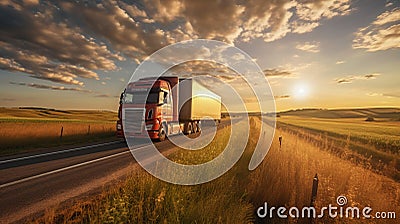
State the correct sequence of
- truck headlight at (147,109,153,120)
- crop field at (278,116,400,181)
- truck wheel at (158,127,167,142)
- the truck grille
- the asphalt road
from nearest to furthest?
the asphalt road
crop field at (278,116,400,181)
the truck grille
truck headlight at (147,109,153,120)
truck wheel at (158,127,167,142)

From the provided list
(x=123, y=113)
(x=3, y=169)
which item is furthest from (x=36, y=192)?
(x=123, y=113)

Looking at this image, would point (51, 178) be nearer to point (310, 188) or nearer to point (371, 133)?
point (310, 188)

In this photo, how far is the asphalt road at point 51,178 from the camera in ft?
15.0

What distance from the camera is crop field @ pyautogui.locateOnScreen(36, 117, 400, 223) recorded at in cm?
367

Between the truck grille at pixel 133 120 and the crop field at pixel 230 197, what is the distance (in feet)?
24.3

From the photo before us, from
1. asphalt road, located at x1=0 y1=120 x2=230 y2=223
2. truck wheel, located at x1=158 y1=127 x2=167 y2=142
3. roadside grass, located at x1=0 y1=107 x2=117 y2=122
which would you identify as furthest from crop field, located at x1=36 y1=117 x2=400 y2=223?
roadside grass, located at x1=0 y1=107 x2=117 y2=122

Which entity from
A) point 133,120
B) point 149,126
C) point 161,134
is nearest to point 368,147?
point 161,134

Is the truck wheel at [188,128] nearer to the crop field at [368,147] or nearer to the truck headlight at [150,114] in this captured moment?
the truck headlight at [150,114]

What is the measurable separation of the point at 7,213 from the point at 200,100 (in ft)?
61.7

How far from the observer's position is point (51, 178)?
20.9ft

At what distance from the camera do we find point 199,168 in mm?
6676

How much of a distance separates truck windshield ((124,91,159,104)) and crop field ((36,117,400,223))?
788 cm

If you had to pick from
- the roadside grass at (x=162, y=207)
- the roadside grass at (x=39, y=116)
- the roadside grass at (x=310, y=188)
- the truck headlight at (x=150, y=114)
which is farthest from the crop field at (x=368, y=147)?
the roadside grass at (x=39, y=116)

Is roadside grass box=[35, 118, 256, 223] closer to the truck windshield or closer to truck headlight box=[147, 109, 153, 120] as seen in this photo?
truck headlight box=[147, 109, 153, 120]
